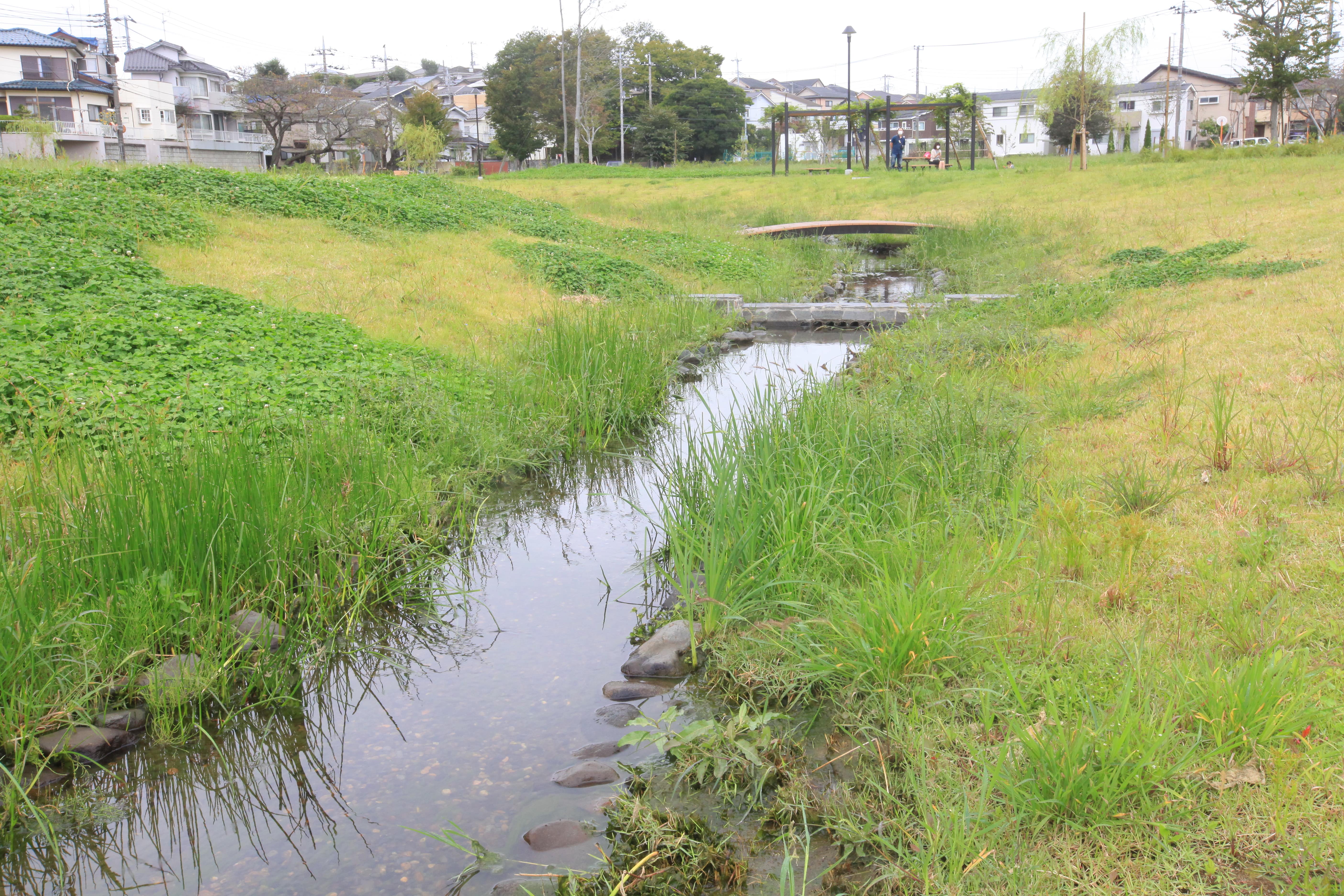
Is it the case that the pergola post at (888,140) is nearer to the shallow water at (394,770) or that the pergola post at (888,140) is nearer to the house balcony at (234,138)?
the shallow water at (394,770)

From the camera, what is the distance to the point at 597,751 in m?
3.44

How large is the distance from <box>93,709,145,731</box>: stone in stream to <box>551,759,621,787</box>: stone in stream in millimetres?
1686

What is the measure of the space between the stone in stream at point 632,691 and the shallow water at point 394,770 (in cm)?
4

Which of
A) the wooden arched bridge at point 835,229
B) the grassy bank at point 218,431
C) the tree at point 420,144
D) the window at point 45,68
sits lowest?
the grassy bank at point 218,431

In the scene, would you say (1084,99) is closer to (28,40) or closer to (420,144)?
(420,144)

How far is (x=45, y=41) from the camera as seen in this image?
4531 cm

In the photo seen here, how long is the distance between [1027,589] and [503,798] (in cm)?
218

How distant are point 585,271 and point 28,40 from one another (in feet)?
160

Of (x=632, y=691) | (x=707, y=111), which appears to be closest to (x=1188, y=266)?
(x=632, y=691)

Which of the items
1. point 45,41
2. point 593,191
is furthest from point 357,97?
point 593,191

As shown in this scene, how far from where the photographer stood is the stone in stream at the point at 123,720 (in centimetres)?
339

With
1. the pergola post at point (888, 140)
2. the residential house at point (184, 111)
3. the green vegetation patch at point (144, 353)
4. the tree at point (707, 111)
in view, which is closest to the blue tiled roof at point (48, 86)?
the residential house at point (184, 111)

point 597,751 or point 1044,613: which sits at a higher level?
point 1044,613

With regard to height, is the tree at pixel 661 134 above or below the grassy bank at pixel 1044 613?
above
